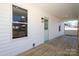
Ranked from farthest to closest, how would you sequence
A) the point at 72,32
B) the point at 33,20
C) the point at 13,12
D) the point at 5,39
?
the point at 72,32
the point at 33,20
the point at 13,12
the point at 5,39

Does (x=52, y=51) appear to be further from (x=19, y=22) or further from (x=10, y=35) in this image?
(x=10, y=35)

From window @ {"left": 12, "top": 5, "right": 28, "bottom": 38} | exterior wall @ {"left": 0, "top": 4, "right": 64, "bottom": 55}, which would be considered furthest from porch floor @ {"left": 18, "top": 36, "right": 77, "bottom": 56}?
window @ {"left": 12, "top": 5, "right": 28, "bottom": 38}

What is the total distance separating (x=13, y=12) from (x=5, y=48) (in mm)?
1349

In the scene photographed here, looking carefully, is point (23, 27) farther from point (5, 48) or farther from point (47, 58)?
point (47, 58)

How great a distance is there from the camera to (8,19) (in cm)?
446

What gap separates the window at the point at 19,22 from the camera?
497 cm

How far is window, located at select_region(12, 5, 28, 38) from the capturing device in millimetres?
4974

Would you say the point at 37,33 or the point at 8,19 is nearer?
the point at 8,19

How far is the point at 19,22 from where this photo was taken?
17.9 ft

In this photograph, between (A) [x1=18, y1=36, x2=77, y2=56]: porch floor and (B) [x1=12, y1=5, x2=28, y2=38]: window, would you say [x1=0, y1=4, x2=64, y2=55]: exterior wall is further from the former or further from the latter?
(A) [x1=18, y1=36, x2=77, y2=56]: porch floor

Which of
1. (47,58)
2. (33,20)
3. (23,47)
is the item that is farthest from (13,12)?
(47,58)

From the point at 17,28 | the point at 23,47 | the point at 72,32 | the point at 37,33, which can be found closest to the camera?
the point at 17,28

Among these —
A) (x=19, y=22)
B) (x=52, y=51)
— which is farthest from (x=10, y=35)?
(x=52, y=51)

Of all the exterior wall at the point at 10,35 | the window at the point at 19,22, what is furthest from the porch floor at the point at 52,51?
the window at the point at 19,22
